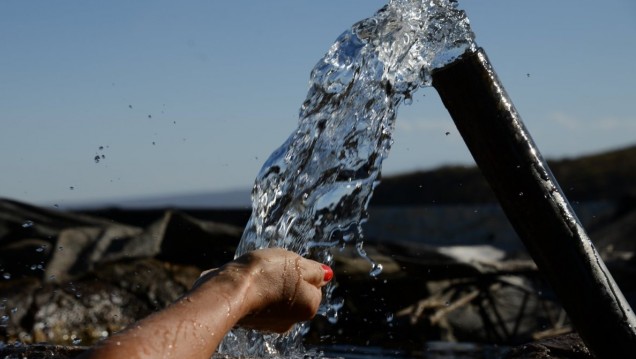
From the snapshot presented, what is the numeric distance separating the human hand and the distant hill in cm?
1255

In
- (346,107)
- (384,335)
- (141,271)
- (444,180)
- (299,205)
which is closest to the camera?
(346,107)

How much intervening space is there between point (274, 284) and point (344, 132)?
147cm

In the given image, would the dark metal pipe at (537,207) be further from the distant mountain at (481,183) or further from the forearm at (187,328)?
the distant mountain at (481,183)

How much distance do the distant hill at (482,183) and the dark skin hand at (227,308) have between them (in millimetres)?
12594

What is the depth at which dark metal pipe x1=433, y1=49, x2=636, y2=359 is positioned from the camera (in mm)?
2969

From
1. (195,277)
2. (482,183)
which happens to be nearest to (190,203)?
(482,183)

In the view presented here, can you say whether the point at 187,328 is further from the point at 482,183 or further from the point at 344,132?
the point at 482,183

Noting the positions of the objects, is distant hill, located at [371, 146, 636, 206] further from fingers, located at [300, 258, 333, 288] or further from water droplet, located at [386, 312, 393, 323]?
fingers, located at [300, 258, 333, 288]

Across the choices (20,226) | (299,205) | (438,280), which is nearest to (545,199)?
(299,205)

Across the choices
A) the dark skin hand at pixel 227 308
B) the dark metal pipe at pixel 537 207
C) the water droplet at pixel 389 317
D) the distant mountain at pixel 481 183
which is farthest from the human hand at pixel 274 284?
the distant mountain at pixel 481 183

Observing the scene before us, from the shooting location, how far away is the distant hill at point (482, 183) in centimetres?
1527

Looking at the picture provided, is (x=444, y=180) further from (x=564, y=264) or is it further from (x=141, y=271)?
(x=564, y=264)

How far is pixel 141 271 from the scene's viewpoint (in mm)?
7164

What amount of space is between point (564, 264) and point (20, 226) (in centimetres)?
600
